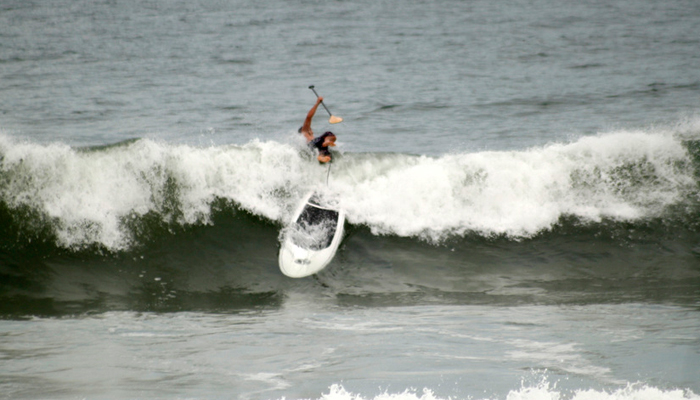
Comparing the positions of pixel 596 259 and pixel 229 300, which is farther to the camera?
pixel 596 259

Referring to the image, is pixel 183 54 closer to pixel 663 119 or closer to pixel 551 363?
pixel 663 119

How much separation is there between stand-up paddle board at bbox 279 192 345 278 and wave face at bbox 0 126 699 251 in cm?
59

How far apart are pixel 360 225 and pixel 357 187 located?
0.80 metres

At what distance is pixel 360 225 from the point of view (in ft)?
30.3

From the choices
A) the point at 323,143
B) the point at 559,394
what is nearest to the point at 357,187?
the point at 323,143

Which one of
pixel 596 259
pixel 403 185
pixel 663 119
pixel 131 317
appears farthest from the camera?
pixel 663 119

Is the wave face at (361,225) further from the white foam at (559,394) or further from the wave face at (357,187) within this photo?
the white foam at (559,394)

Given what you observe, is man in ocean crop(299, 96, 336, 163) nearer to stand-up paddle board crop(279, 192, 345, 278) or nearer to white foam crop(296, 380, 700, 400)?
stand-up paddle board crop(279, 192, 345, 278)

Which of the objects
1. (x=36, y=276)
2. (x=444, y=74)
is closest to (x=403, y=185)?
(x=36, y=276)

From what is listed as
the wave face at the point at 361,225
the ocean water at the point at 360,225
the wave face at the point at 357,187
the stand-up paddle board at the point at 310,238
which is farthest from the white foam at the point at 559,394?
the wave face at the point at 357,187

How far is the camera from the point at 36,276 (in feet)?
26.6

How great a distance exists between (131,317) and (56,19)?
18871mm

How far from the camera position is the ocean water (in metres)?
5.24

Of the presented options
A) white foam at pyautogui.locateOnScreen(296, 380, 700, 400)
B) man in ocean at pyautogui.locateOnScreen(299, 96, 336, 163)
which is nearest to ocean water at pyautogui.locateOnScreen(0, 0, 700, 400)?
white foam at pyautogui.locateOnScreen(296, 380, 700, 400)
